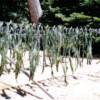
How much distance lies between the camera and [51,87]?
23.7ft

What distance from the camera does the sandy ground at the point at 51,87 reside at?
21.5 feet

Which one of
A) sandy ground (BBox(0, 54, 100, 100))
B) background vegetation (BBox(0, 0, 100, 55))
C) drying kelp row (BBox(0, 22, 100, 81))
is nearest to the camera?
drying kelp row (BBox(0, 22, 100, 81))

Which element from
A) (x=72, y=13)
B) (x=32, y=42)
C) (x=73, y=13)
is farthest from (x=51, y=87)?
(x=72, y=13)

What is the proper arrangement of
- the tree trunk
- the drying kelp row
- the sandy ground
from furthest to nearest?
the tree trunk → the sandy ground → the drying kelp row

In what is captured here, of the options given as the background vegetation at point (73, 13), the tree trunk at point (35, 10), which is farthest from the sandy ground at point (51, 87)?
the tree trunk at point (35, 10)

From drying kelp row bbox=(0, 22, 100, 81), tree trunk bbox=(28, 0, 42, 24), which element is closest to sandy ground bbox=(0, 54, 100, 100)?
drying kelp row bbox=(0, 22, 100, 81)

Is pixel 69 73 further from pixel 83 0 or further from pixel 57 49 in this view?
pixel 83 0

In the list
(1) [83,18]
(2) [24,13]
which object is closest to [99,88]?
(1) [83,18]

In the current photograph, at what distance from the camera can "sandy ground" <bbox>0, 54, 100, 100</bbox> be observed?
6.54 metres

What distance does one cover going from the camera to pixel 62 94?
675 centimetres

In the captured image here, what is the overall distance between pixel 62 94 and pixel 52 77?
4.14 ft

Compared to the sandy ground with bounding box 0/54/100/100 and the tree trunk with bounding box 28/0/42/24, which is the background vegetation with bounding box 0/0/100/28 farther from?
the sandy ground with bounding box 0/54/100/100

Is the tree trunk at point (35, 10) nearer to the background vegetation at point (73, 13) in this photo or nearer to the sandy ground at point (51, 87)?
the background vegetation at point (73, 13)

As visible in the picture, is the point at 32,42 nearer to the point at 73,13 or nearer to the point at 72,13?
the point at 73,13
